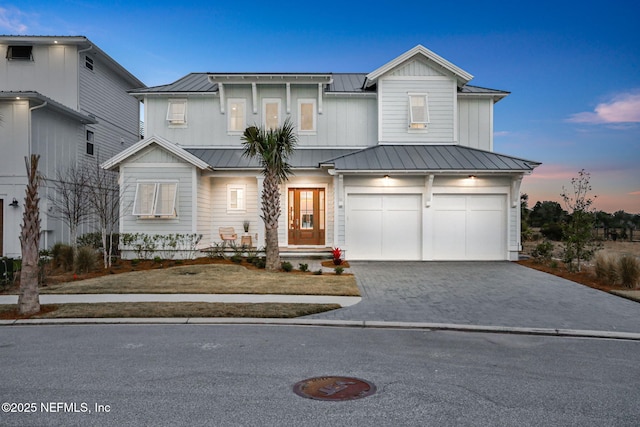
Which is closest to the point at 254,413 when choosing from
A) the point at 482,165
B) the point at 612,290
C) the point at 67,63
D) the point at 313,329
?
the point at 313,329

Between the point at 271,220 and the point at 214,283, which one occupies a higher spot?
the point at 271,220

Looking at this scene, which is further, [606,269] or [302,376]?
[606,269]

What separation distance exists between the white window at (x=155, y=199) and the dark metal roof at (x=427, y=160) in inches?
245

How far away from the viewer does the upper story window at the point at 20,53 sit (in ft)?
75.5

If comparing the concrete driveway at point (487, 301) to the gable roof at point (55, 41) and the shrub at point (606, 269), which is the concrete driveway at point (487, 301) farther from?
the gable roof at point (55, 41)

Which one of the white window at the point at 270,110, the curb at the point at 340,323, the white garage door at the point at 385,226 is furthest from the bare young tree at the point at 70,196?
the curb at the point at 340,323

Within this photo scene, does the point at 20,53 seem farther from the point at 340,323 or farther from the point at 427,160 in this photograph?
the point at 340,323

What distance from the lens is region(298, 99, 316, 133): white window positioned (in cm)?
2120

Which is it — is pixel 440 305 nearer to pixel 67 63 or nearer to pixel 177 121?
pixel 177 121

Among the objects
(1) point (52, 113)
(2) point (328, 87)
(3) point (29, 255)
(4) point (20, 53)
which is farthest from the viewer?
(4) point (20, 53)

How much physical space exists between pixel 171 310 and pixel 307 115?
1357 centimetres

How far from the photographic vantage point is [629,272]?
1273 cm

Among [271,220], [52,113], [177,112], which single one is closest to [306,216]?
[271,220]

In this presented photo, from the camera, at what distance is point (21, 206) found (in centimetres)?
1917
